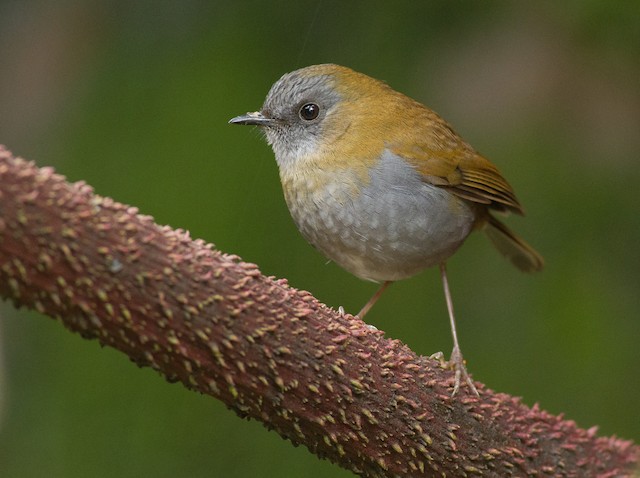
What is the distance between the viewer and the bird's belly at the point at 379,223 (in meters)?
3.71

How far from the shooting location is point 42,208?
200 centimetres

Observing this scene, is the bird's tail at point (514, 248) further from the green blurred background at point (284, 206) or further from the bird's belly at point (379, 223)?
the bird's belly at point (379, 223)

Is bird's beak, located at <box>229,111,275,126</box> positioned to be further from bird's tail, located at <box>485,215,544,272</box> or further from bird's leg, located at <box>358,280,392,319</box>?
bird's tail, located at <box>485,215,544,272</box>

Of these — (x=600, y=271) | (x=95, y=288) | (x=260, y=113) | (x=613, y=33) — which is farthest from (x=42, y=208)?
(x=613, y=33)

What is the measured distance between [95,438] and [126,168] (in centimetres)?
134

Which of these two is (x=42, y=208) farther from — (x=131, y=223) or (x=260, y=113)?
(x=260, y=113)

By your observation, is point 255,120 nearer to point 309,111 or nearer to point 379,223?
point 309,111

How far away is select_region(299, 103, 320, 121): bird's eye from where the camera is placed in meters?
4.13

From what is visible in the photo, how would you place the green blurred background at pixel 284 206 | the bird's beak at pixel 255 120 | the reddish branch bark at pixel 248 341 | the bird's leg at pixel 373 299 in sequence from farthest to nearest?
the bird's leg at pixel 373 299 < the green blurred background at pixel 284 206 < the bird's beak at pixel 255 120 < the reddish branch bark at pixel 248 341

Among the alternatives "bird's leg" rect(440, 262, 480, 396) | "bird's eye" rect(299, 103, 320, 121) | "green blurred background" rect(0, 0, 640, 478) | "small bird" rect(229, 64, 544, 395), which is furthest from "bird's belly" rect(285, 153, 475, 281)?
"green blurred background" rect(0, 0, 640, 478)

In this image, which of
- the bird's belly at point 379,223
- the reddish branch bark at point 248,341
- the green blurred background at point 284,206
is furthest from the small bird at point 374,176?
the reddish branch bark at point 248,341

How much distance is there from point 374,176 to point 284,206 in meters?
1.07

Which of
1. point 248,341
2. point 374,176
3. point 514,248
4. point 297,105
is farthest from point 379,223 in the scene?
point 248,341

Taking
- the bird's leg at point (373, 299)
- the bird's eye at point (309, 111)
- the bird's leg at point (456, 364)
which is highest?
the bird's eye at point (309, 111)
